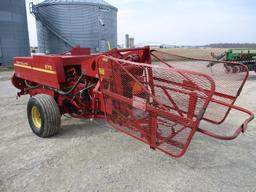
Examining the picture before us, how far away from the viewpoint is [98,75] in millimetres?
3307

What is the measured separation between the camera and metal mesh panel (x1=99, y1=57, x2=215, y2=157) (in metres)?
2.77

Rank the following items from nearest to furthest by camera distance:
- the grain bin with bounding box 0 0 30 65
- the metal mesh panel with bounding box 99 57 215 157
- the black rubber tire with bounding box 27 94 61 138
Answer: the metal mesh panel with bounding box 99 57 215 157 < the black rubber tire with bounding box 27 94 61 138 < the grain bin with bounding box 0 0 30 65

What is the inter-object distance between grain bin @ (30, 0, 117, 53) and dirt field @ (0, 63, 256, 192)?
15540mm

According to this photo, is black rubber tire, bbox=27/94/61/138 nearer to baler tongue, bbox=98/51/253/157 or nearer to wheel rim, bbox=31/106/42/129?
wheel rim, bbox=31/106/42/129

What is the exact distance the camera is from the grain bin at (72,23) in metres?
18.7

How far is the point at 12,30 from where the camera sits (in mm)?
17109

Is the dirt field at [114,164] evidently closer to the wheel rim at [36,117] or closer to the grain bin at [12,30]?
the wheel rim at [36,117]

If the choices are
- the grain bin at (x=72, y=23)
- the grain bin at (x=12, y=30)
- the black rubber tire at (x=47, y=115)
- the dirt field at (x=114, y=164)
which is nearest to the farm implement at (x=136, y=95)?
the black rubber tire at (x=47, y=115)

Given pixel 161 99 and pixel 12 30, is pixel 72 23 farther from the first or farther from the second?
pixel 161 99

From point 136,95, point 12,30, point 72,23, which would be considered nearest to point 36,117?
point 136,95

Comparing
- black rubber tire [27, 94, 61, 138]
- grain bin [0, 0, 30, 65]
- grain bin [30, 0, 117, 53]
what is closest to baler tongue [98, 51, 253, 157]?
black rubber tire [27, 94, 61, 138]

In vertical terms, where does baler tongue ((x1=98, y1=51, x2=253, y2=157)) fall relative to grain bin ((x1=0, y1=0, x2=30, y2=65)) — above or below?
below

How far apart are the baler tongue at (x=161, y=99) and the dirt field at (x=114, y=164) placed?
0.32 meters

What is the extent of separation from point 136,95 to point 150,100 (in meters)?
0.22
